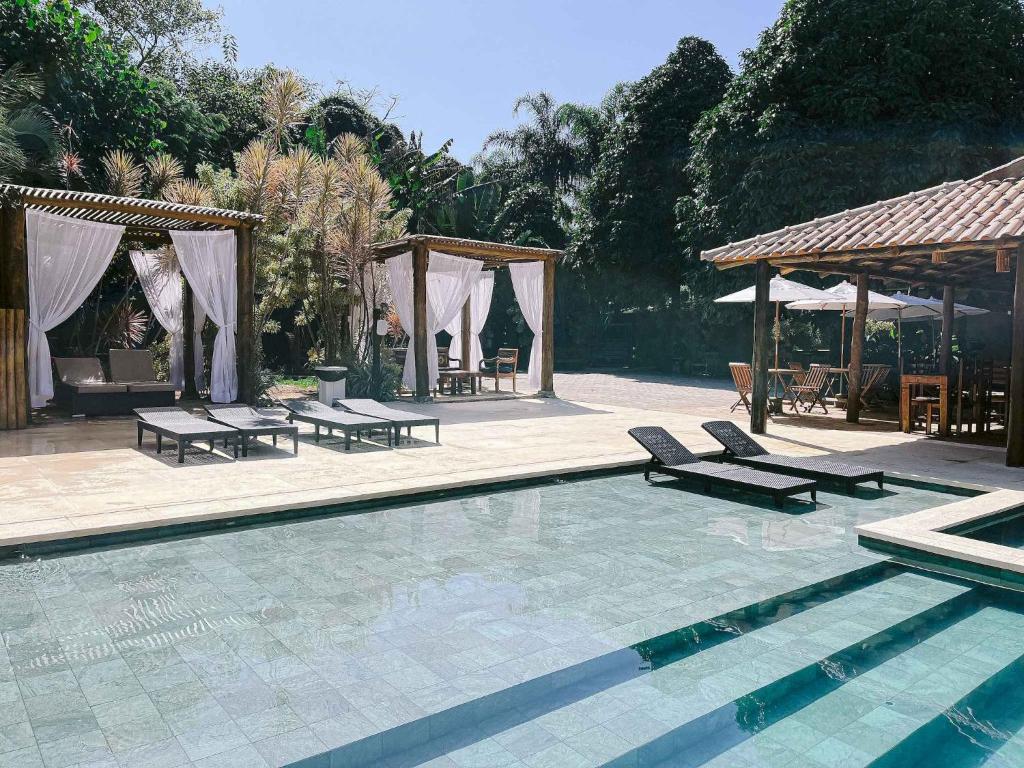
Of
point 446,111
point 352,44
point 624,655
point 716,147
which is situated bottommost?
point 624,655

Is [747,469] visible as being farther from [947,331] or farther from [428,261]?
[428,261]

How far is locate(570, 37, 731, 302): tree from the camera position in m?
24.0

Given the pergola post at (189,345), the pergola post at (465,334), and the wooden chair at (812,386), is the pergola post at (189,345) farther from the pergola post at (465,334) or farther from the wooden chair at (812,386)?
the wooden chair at (812,386)

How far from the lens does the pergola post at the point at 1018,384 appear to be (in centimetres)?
803

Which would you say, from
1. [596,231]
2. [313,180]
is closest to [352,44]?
[596,231]

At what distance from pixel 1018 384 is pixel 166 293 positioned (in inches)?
497

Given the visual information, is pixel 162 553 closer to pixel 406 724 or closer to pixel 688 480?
pixel 406 724

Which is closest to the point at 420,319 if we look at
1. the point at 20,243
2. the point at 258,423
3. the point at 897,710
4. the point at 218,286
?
the point at 218,286

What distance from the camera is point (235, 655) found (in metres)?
3.29

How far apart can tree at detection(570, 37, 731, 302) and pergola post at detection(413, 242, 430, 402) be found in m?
12.0

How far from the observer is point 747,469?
694 centimetres

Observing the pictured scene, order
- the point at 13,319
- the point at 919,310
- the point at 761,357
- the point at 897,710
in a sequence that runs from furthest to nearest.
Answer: the point at 919,310, the point at 761,357, the point at 13,319, the point at 897,710

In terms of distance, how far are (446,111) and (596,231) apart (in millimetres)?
9286

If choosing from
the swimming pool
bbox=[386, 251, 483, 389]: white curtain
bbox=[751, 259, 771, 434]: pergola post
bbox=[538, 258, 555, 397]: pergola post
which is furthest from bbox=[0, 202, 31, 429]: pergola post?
bbox=[751, 259, 771, 434]: pergola post
